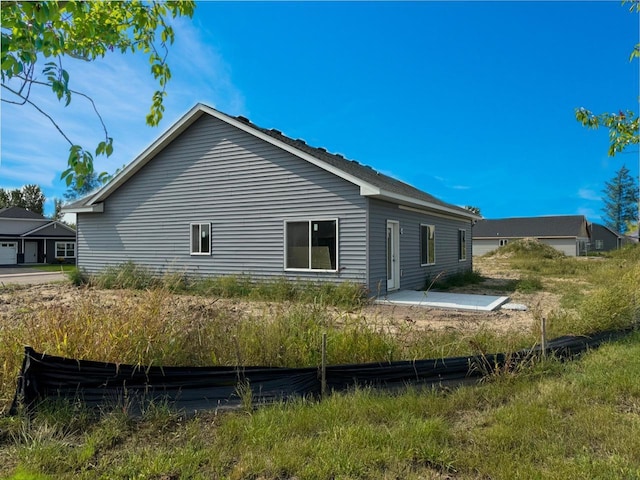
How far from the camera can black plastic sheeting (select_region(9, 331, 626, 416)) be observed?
3340 mm

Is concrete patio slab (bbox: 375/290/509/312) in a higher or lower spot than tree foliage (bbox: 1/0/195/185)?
lower

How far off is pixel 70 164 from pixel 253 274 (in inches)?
392

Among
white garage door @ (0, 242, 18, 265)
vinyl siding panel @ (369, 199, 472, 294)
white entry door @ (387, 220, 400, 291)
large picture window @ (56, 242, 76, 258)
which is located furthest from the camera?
large picture window @ (56, 242, 76, 258)

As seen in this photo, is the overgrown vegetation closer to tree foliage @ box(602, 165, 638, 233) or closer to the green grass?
the green grass

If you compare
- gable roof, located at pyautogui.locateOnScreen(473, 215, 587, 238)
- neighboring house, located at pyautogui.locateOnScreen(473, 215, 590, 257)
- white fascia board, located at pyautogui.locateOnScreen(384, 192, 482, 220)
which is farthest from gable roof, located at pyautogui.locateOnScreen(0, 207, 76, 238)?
gable roof, located at pyautogui.locateOnScreen(473, 215, 587, 238)

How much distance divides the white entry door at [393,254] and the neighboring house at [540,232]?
4050 cm

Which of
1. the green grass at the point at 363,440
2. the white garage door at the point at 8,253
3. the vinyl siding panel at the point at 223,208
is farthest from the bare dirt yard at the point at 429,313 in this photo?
the white garage door at the point at 8,253

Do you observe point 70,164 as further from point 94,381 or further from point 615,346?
point 615,346

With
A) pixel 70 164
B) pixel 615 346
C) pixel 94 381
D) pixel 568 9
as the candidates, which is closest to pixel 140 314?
pixel 94 381

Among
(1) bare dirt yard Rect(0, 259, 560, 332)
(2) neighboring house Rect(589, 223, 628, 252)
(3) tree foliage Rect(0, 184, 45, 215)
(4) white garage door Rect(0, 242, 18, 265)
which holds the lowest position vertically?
(1) bare dirt yard Rect(0, 259, 560, 332)

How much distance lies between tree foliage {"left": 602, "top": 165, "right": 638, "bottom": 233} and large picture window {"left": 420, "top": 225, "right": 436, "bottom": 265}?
68771mm

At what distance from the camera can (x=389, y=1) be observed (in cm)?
830

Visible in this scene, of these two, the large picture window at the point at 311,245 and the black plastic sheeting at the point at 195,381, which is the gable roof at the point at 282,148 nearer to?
the large picture window at the point at 311,245

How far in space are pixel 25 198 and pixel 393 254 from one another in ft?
194
